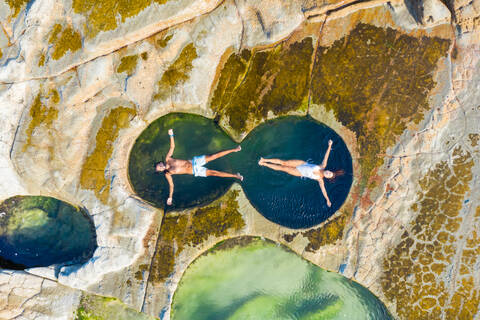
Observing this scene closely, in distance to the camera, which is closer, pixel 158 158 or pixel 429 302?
pixel 429 302

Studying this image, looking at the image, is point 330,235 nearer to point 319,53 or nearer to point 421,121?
point 421,121

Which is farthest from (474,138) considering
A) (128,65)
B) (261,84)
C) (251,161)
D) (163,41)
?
(128,65)

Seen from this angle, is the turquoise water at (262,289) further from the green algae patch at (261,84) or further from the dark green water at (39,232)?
the green algae patch at (261,84)

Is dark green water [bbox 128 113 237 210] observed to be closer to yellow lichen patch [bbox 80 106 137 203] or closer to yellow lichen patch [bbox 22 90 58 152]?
yellow lichen patch [bbox 80 106 137 203]

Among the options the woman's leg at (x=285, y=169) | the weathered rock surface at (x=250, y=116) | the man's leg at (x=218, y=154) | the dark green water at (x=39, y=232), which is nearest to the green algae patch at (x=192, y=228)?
the weathered rock surface at (x=250, y=116)

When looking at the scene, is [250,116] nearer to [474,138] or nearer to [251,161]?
[251,161]

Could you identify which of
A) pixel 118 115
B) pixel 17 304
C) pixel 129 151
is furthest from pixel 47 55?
pixel 17 304

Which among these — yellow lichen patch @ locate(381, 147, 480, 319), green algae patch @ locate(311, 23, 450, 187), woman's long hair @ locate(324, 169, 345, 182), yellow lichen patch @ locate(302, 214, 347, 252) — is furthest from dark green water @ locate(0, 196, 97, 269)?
yellow lichen patch @ locate(381, 147, 480, 319)
